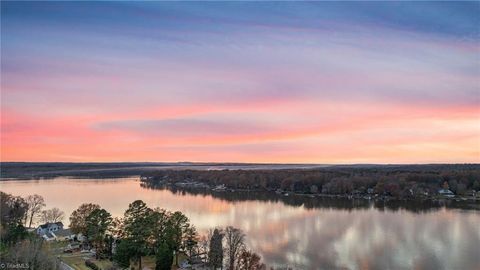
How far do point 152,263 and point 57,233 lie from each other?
6733mm

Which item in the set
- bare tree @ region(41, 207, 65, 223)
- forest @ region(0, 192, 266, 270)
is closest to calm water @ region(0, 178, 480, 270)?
forest @ region(0, 192, 266, 270)

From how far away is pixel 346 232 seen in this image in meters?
21.5

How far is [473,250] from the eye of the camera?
57.9 ft

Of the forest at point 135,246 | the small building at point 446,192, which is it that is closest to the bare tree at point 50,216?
the forest at point 135,246

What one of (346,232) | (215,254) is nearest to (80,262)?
(215,254)

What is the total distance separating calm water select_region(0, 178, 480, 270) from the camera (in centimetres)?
1583

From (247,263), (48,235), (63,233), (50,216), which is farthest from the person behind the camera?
(50,216)

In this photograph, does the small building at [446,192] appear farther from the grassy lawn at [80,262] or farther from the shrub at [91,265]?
the shrub at [91,265]

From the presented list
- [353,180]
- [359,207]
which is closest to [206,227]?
[359,207]

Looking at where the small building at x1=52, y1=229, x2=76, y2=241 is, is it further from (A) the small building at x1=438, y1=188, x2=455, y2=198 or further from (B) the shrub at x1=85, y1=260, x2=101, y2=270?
(A) the small building at x1=438, y1=188, x2=455, y2=198

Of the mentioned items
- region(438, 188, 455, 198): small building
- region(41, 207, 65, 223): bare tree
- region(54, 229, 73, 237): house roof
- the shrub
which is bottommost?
the shrub

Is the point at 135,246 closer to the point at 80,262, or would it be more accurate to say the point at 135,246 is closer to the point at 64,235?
the point at 80,262

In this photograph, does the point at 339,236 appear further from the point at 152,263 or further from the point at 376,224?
the point at 152,263

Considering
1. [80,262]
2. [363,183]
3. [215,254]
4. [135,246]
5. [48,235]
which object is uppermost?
[363,183]
